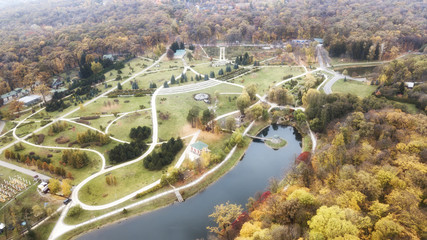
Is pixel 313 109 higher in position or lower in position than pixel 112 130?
higher

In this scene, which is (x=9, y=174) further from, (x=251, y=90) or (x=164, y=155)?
(x=251, y=90)

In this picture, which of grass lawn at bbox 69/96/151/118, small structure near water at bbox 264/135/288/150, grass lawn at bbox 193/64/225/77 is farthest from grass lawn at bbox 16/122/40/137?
small structure near water at bbox 264/135/288/150

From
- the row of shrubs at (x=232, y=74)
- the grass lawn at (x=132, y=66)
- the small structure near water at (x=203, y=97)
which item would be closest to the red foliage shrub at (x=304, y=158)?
the small structure near water at (x=203, y=97)

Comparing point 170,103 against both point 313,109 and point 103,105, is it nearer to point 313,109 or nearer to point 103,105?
point 103,105

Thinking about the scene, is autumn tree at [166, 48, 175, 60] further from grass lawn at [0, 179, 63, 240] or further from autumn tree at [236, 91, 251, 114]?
grass lawn at [0, 179, 63, 240]

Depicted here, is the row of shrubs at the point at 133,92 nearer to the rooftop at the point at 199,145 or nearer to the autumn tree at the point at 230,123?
the autumn tree at the point at 230,123

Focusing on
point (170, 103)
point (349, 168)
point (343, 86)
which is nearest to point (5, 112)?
point (170, 103)
